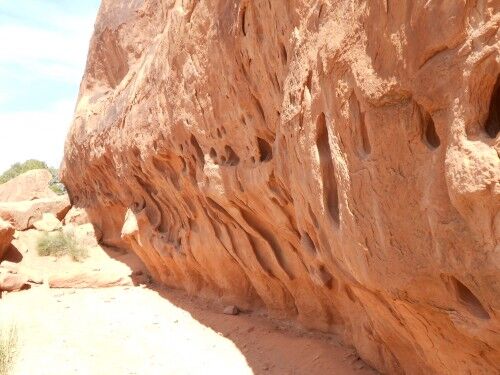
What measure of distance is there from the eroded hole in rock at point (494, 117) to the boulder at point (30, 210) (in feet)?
39.8

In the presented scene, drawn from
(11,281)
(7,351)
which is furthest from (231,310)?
(11,281)

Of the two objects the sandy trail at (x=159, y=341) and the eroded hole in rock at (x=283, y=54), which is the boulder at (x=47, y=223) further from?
the eroded hole in rock at (x=283, y=54)

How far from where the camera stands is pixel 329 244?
3.43 metres

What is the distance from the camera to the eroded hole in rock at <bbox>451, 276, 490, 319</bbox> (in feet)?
7.64

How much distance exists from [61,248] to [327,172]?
9.23 meters

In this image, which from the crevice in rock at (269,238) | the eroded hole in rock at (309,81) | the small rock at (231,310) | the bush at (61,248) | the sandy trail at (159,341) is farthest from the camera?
the bush at (61,248)

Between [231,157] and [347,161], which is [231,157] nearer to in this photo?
[231,157]

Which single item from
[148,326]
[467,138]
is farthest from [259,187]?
[148,326]

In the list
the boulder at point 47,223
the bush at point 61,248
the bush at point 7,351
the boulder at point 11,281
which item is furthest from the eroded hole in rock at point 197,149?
the boulder at point 47,223

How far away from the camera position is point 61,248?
10.9m

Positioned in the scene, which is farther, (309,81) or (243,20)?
(243,20)

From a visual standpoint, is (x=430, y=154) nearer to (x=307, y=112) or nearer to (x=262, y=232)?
(x=307, y=112)

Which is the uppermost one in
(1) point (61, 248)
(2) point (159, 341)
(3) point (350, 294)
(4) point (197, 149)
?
(4) point (197, 149)

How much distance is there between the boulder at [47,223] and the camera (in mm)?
12250
